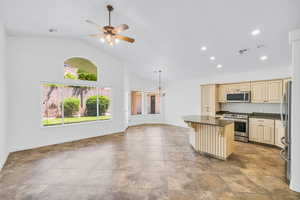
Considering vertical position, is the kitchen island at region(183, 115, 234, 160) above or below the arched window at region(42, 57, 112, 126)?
below

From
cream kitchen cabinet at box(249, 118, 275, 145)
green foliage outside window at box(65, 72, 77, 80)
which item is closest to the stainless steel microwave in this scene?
cream kitchen cabinet at box(249, 118, 275, 145)

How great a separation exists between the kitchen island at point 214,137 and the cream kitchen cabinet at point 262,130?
1708mm

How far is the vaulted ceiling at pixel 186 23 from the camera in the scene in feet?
8.60

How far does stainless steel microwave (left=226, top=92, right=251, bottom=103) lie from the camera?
4.90 meters

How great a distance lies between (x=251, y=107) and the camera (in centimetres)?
517

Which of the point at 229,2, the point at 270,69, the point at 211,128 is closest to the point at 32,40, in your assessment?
the point at 229,2

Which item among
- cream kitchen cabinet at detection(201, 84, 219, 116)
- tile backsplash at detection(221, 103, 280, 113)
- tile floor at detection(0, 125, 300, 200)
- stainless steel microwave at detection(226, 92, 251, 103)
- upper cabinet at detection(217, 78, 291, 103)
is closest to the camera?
tile floor at detection(0, 125, 300, 200)

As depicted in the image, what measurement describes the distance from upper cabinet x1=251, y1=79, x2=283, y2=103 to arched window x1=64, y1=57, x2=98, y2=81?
6.21m

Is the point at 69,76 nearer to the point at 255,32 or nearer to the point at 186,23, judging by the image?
the point at 186,23

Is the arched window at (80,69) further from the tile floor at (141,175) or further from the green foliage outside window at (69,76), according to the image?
the tile floor at (141,175)

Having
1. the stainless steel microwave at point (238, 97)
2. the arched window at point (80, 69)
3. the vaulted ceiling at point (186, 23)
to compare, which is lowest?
the stainless steel microwave at point (238, 97)

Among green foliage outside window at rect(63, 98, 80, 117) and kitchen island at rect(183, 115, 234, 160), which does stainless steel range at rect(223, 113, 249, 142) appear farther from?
green foliage outside window at rect(63, 98, 80, 117)

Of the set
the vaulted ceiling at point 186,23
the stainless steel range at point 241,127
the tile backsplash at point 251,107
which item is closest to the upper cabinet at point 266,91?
the tile backsplash at point 251,107

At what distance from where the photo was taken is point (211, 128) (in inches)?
138
